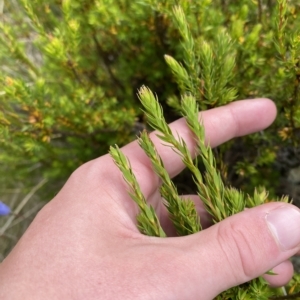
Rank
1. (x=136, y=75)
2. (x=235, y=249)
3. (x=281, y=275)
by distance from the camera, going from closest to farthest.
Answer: (x=235, y=249) → (x=281, y=275) → (x=136, y=75)

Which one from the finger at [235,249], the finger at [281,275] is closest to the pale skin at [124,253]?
the finger at [235,249]

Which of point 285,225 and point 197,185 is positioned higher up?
point 197,185

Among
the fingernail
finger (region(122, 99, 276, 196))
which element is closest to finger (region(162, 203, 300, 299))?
the fingernail

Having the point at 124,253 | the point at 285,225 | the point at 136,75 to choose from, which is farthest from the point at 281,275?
the point at 136,75

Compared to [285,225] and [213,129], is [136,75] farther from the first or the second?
[285,225]

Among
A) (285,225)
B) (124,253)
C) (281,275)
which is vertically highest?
(124,253)

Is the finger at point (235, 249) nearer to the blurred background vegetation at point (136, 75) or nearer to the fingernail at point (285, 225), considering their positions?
the fingernail at point (285, 225)
